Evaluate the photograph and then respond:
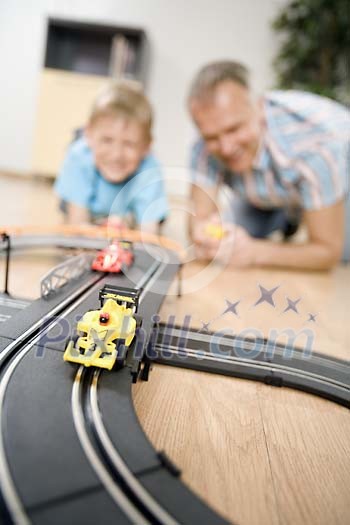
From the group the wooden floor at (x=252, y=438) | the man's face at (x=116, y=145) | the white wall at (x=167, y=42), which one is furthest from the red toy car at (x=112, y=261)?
the white wall at (x=167, y=42)

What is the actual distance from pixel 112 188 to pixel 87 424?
6.86 ft

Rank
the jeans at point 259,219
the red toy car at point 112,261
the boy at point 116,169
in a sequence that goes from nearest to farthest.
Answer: the red toy car at point 112,261, the boy at point 116,169, the jeans at point 259,219

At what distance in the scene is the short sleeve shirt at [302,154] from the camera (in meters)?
2.27

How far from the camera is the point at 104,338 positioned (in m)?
0.86

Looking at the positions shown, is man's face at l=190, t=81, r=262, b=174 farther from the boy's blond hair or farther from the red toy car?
the red toy car

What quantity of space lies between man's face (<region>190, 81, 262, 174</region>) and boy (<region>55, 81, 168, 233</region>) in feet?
1.23

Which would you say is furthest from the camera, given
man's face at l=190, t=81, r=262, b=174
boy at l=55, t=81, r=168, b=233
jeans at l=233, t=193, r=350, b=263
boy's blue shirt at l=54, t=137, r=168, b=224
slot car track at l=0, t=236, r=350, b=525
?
jeans at l=233, t=193, r=350, b=263

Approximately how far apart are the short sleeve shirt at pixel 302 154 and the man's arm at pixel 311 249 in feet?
0.41

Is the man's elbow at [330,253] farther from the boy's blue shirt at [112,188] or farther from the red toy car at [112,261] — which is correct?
the red toy car at [112,261]

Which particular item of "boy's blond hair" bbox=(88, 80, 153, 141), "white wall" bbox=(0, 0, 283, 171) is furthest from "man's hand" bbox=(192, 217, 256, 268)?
"white wall" bbox=(0, 0, 283, 171)

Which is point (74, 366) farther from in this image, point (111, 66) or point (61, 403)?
point (111, 66)

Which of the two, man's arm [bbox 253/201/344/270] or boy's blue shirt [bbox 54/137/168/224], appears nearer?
man's arm [bbox 253/201/344/270]

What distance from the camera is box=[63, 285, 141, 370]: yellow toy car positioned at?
2.72ft

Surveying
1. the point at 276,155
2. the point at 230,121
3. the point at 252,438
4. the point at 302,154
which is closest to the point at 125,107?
the point at 230,121
